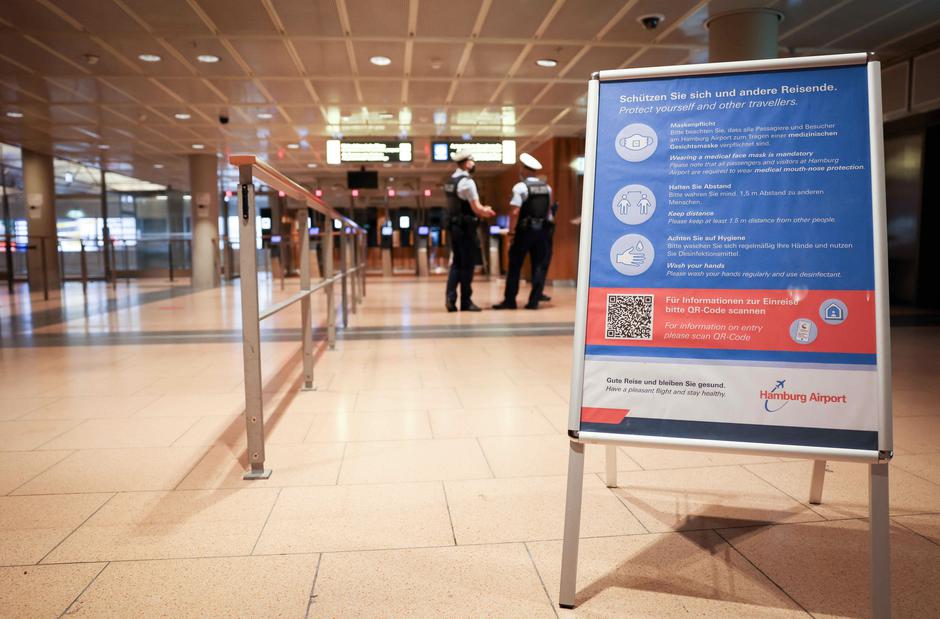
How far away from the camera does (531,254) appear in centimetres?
843

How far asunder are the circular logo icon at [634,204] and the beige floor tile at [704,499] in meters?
0.94

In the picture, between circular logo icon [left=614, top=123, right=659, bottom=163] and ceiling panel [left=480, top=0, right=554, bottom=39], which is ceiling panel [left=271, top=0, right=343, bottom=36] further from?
circular logo icon [left=614, top=123, right=659, bottom=163]

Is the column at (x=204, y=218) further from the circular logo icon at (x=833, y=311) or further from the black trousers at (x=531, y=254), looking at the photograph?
the circular logo icon at (x=833, y=311)

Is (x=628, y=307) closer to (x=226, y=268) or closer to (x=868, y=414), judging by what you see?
(x=868, y=414)

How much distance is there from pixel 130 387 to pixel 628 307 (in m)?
3.35

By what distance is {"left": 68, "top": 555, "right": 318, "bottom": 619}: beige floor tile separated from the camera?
1422 millimetres

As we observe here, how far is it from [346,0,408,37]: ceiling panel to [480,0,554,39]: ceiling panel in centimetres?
85

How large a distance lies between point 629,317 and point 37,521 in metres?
1.85

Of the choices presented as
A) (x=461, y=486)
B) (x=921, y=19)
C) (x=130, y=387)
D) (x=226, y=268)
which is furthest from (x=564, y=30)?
(x=226, y=268)

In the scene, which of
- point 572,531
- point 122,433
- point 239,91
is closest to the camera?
point 572,531

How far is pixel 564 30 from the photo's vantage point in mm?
6633

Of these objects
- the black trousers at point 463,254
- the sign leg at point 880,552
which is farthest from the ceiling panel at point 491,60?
the sign leg at point 880,552

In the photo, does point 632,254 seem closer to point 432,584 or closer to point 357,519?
point 432,584

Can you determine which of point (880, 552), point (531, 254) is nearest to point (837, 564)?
point (880, 552)
